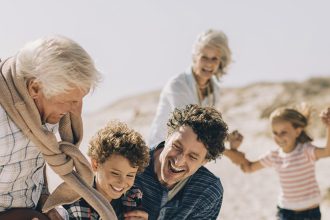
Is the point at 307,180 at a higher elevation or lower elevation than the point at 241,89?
lower

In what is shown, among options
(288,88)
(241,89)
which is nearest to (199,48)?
(288,88)

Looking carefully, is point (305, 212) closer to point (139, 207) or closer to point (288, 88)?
point (139, 207)

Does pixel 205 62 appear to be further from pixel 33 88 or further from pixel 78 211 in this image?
pixel 33 88

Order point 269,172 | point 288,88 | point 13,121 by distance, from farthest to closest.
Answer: point 288,88 → point 269,172 → point 13,121

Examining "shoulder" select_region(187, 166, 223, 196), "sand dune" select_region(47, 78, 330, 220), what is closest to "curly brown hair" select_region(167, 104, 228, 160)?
"shoulder" select_region(187, 166, 223, 196)

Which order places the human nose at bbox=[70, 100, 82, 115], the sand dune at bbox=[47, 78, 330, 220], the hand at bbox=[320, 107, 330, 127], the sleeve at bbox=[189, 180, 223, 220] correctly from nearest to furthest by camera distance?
the human nose at bbox=[70, 100, 82, 115], the sleeve at bbox=[189, 180, 223, 220], the hand at bbox=[320, 107, 330, 127], the sand dune at bbox=[47, 78, 330, 220]

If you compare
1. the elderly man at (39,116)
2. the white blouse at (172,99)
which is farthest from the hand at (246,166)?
the elderly man at (39,116)

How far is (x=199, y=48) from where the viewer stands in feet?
17.4

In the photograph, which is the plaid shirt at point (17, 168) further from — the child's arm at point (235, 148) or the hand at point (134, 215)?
the child's arm at point (235, 148)

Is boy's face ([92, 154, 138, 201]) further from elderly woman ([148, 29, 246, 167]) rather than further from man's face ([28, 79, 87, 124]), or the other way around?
elderly woman ([148, 29, 246, 167])

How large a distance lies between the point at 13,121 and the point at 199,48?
2707 mm

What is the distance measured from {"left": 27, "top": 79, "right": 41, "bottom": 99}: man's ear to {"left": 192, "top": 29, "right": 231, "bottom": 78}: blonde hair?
2620 mm

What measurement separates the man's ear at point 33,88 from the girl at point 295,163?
2.95 metres

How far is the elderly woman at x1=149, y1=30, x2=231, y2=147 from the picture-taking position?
502 centimetres
